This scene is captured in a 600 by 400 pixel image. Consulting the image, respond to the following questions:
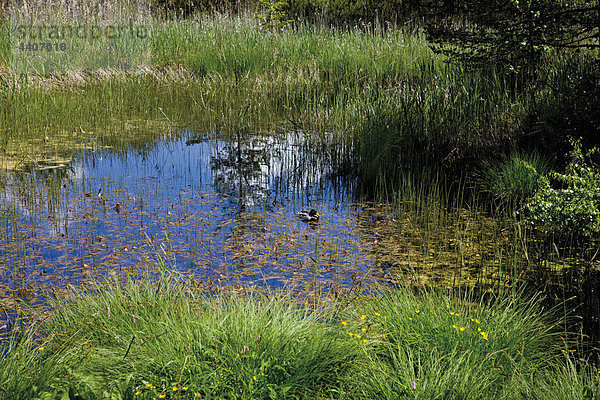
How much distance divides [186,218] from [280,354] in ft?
8.07

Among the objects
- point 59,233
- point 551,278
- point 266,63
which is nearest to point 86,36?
point 266,63

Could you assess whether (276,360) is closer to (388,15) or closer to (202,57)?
(202,57)

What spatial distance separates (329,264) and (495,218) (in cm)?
169

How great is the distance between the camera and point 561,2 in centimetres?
625

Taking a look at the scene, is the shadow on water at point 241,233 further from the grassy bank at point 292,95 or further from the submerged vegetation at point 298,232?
the grassy bank at point 292,95

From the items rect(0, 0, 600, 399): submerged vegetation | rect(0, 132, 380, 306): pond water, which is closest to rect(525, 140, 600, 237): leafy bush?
rect(0, 0, 600, 399): submerged vegetation

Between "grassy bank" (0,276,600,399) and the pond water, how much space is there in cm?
89

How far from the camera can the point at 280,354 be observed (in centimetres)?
246

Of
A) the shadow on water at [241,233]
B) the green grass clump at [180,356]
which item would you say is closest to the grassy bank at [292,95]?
the shadow on water at [241,233]

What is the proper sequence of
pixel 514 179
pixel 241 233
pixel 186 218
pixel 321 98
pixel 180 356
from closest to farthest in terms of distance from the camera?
1. pixel 180 356
2. pixel 241 233
3. pixel 186 218
4. pixel 514 179
5. pixel 321 98

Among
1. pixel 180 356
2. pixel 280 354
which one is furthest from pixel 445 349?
pixel 180 356

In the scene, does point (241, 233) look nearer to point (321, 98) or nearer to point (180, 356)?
point (180, 356)

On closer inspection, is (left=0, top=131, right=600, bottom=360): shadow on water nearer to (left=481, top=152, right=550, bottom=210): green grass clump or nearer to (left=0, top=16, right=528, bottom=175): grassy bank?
(left=481, top=152, right=550, bottom=210): green grass clump

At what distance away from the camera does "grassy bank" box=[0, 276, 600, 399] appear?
2.28 m
